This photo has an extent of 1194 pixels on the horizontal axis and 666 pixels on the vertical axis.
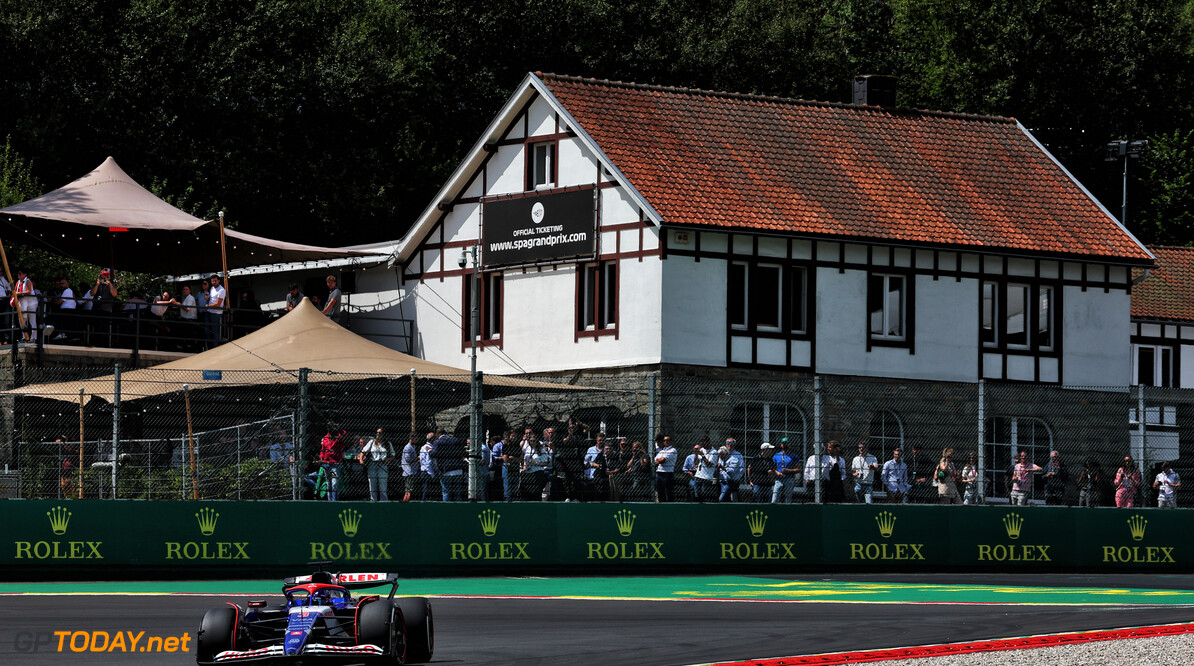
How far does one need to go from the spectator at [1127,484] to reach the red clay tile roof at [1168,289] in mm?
22171

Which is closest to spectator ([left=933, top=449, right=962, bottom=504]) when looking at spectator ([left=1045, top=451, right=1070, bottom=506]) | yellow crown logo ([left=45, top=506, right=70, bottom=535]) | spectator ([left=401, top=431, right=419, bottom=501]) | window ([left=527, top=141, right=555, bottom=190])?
spectator ([left=1045, top=451, right=1070, bottom=506])

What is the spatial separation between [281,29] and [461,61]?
574cm

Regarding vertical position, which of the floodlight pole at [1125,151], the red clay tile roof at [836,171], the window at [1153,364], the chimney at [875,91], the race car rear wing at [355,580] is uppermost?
the chimney at [875,91]

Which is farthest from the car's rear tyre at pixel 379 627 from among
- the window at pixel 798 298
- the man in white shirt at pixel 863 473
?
the window at pixel 798 298

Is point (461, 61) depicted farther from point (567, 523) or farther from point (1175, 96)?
point (567, 523)

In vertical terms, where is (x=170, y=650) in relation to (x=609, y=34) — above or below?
below

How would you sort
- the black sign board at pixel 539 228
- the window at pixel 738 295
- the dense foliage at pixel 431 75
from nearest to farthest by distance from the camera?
the window at pixel 738 295 → the black sign board at pixel 539 228 → the dense foliage at pixel 431 75

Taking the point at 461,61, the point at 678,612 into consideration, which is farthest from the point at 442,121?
the point at 678,612

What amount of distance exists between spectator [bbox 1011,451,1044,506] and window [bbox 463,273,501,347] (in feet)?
53.4

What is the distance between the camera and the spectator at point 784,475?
25422mm

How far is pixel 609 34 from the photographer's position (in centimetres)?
5894

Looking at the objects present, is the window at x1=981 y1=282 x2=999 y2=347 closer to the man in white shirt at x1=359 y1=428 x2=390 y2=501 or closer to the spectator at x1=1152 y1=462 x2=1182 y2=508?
the spectator at x1=1152 y1=462 x2=1182 y2=508

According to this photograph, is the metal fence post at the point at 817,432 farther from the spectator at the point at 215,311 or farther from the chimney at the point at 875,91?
the chimney at the point at 875,91

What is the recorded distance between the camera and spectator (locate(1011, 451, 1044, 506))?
26.1 meters
